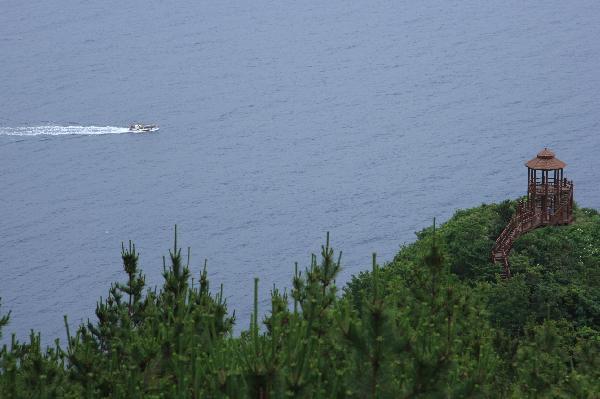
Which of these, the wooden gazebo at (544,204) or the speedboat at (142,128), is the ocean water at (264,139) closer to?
the speedboat at (142,128)

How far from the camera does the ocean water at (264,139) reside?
114062 mm

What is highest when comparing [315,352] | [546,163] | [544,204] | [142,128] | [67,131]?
[67,131]

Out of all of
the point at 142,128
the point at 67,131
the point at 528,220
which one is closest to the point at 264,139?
the point at 142,128

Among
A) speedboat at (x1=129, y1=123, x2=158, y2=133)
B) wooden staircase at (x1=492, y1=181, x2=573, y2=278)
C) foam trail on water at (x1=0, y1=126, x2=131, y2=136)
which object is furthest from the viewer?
foam trail on water at (x1=0, y1=126, x2=131, y2=136)

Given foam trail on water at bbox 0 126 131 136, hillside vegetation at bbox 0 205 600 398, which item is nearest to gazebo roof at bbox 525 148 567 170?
hillside vegetation at bbox 0 205 600 398

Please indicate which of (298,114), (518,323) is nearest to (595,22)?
(298,114)

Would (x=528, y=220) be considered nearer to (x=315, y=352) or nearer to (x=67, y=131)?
(x=315, y=352)

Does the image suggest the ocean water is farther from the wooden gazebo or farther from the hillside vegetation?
the hillside vegetation

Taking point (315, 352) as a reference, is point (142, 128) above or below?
above

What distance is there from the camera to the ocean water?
374ft

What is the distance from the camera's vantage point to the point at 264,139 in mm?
147000

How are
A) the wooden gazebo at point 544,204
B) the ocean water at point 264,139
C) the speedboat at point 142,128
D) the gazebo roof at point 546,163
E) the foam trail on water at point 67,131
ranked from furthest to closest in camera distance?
the foam trail on water at point 67,131, the speedboat at point 142,128, the ocean water at point 264,139, the gazebo roof at point 546,163, the wooden gazebo at point 544,204

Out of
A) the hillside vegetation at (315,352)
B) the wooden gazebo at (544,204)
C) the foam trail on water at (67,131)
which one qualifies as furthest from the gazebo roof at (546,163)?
the foam trail on water at (67,131)

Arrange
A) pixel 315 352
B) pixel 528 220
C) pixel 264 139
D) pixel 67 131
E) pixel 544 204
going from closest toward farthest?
pixel 315 352 < pixel 528 220 < pixel 544 204 < pixel 264 139 < pixel 67 131
